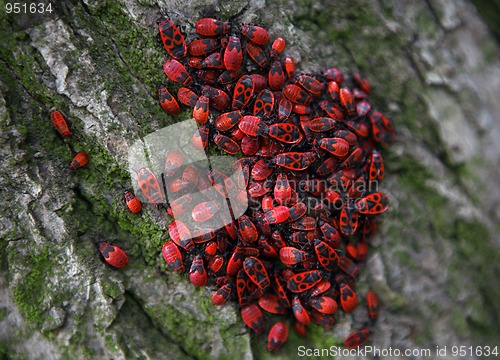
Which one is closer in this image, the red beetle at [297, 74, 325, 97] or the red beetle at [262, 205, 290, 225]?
the red beetle at [262, 205, 290, 225]

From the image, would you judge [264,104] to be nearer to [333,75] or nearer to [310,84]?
[310,84]

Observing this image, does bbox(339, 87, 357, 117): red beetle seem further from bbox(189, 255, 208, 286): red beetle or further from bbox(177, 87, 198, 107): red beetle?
bbox(189, 255, 208, 286): red beetle

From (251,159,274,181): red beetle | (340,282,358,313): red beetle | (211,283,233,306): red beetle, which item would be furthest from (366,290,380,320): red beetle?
(251,159,274,181): red beetle

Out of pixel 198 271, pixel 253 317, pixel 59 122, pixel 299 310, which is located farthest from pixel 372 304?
pixel 59 122

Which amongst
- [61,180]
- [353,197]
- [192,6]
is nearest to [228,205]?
[353,197]

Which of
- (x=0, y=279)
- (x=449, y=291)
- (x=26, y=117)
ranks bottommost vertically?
(x=449, y=291)

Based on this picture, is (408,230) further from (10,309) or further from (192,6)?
(10,309)

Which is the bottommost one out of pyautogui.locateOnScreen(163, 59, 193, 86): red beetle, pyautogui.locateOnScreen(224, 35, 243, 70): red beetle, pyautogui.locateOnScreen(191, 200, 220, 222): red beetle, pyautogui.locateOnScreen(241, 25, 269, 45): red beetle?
pyautogui.locateOnScreen(191, 200, 220, 222): red beetle
